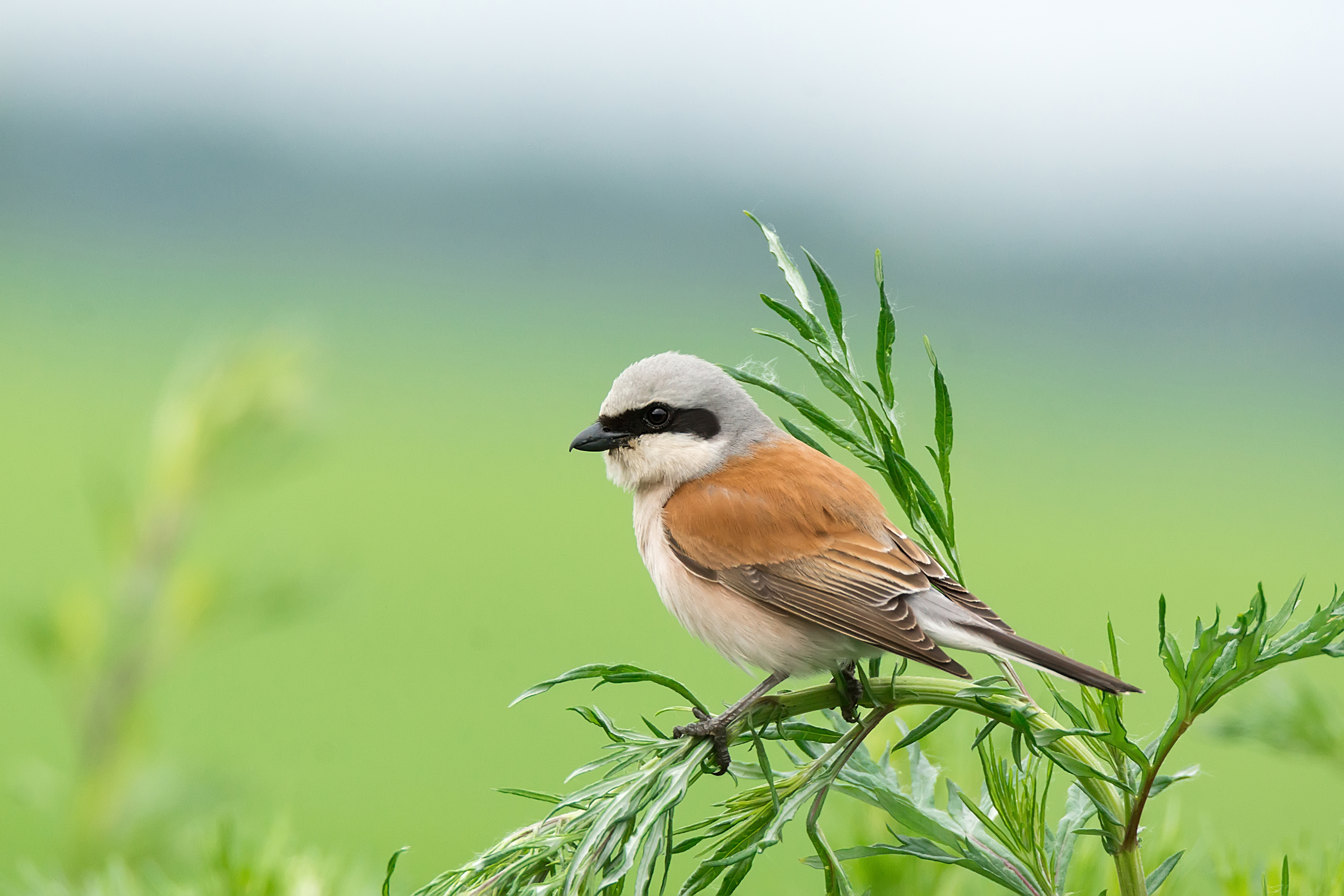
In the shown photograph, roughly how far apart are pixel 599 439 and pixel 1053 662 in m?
0.96

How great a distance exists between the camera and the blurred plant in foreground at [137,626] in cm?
138

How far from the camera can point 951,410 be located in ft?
2.67

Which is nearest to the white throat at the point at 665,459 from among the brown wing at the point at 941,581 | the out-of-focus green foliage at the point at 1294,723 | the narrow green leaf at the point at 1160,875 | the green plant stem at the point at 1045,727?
the brown wing at the point at 941,581

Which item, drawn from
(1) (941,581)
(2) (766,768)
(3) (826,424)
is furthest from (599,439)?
(2) (766,768)

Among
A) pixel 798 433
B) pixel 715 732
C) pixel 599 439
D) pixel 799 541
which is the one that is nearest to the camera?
pixel 715 732

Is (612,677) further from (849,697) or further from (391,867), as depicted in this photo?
(849,697)

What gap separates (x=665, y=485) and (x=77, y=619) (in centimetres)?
87

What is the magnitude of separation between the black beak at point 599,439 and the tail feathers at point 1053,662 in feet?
2.29

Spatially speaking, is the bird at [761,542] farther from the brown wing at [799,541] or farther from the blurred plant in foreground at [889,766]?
the blurred plant in foreground at [889,766]

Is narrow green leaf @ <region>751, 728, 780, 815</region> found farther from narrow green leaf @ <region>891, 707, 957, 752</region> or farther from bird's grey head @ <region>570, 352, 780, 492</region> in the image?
bird's grey head @ <region>570, 352, 780, 492</region>

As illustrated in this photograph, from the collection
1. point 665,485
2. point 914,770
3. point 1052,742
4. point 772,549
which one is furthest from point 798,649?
point 1052,742

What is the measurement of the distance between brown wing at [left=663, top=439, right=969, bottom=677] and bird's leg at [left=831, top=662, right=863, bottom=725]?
0.93ft

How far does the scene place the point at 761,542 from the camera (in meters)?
1.66

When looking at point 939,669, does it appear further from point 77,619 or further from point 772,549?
point 77,619
